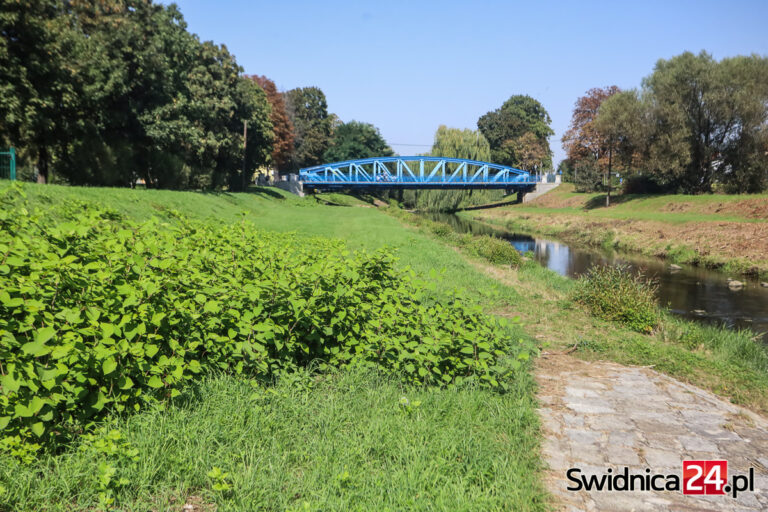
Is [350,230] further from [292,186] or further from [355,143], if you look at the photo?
[355,143]

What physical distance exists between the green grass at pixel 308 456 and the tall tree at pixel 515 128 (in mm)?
81212

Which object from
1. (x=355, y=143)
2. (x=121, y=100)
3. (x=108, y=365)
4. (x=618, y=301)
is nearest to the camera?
(x=108, y=365)

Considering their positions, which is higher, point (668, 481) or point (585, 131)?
point (585, 131)

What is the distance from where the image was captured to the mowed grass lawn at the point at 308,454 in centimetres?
296

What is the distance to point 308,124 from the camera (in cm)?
7462

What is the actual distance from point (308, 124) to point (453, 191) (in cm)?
2739

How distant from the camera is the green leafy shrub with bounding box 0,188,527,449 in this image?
3.06 m

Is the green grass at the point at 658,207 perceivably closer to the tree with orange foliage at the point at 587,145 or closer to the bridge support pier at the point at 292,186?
the tree with orange foliage at the point at 587,145

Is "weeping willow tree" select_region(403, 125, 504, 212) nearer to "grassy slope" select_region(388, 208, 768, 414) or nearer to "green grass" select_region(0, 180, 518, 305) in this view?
"green grass" select_region(0, 180, 518, 305)

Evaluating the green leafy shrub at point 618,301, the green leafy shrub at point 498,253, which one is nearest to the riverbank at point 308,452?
the green leafy shrub at point 618,301

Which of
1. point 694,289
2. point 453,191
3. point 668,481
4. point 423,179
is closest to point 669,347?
point 668,481

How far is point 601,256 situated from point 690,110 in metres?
18.9

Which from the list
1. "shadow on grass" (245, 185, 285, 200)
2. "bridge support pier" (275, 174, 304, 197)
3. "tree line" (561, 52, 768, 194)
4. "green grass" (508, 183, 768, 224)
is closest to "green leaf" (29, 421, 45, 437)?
"green grass" (508, 183, 768, 224)

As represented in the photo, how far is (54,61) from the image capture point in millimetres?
19000
